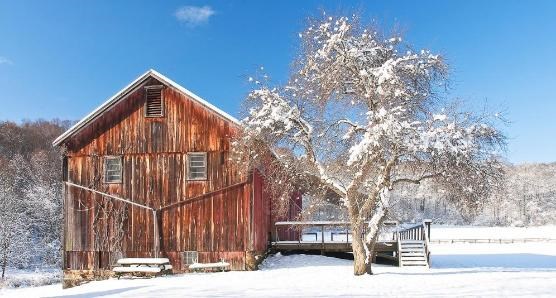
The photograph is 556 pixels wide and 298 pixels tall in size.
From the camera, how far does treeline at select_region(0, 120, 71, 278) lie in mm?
48000

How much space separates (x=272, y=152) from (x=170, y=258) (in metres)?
7.03

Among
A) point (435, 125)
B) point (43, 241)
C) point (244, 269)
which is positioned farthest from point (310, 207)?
point (43, 241)

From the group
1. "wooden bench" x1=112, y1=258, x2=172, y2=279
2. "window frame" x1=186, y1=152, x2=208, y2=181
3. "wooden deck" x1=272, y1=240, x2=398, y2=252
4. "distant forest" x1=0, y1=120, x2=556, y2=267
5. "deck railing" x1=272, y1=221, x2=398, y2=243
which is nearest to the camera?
"wooden bench" x1=112, y1=258, x2=172, y2=279

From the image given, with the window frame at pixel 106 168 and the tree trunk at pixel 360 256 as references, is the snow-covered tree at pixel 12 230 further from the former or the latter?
the tree trunk at pixel 360 256

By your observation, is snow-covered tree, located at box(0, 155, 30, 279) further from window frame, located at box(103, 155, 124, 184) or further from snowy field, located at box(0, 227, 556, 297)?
snowy field, located at box(0, 227, 556, 297)

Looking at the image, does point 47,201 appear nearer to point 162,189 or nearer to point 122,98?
point 122,98

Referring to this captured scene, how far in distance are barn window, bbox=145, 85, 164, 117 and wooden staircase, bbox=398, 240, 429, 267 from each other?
39.4 feet

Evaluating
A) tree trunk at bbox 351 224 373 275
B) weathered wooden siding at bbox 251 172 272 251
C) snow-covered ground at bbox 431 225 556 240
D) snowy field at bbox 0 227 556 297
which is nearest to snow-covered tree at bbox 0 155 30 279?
weathered wooden siding at bbox 251 172 272 251

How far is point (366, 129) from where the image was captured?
Answer: 1623cm

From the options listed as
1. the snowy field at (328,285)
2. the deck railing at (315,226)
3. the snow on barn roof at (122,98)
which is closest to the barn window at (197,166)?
the snow on barn roof at (122,98)

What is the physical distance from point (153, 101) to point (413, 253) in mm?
12924

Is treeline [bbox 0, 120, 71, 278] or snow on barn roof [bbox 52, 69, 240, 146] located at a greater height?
snow on barn roof [bbox 52, 69, 240, 146]

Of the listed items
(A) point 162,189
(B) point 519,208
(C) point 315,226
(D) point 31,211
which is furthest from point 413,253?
(B) point 519,208

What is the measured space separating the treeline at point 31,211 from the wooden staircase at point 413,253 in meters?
35.0
